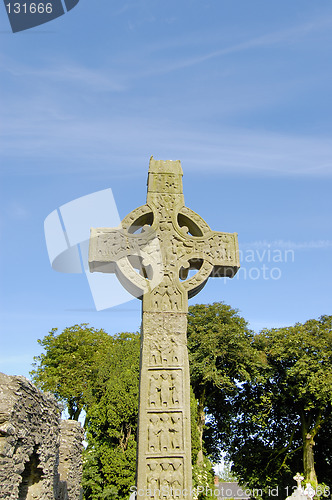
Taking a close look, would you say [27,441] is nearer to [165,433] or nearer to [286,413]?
[165,433]

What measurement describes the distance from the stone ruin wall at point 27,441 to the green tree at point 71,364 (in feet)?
69.0

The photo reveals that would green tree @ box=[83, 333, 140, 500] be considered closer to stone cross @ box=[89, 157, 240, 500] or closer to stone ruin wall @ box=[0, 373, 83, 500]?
stone ruin wall @ box=[0, 373, 83, 500]

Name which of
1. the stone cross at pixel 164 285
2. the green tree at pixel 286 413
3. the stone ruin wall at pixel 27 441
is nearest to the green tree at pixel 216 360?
the green tree at pixel 286 413

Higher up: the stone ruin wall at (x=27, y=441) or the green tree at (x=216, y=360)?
the green tree at (x=216, y=360)

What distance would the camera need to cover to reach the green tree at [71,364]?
30.0 meters

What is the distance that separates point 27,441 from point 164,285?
2802 millimetres

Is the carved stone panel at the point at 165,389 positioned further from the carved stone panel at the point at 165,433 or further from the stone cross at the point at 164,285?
the carved stone panel at the point at 165,433

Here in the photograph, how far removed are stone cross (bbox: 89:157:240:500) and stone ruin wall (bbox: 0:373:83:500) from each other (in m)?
1.59

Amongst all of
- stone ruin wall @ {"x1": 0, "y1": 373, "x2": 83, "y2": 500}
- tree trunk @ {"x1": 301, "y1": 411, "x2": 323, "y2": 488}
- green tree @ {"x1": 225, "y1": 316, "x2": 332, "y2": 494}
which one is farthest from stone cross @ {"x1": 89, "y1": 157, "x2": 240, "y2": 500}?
tree trunk @ {"x1": 301, "y1": 411, "x2": 323, "y2": 488}

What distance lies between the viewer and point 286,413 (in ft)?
92.3

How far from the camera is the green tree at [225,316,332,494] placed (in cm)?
2633

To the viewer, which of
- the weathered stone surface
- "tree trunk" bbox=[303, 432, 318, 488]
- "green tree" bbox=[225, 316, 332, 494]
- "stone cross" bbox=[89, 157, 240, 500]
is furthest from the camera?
"green tree" bbox=[225, 316, 332, 494]

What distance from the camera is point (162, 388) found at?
5.49 m

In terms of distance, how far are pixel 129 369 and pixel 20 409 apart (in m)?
19.4
